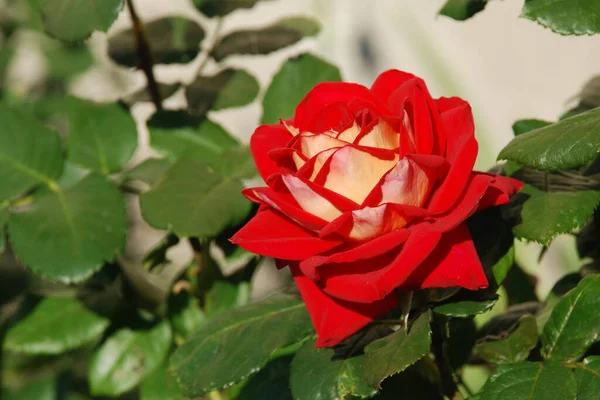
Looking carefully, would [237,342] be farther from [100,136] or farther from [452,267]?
[100,136]

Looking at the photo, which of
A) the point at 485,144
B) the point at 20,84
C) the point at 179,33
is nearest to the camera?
the point at 179,33

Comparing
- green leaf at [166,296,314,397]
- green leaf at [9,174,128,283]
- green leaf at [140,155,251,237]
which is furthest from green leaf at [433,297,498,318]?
green leaf at [9,174,128,283]

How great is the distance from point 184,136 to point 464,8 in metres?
0.40

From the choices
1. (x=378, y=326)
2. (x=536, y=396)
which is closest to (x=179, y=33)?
(x=378, y=326)

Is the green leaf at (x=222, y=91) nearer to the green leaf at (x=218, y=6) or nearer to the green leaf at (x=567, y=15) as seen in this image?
the green leaf at (x=218, y=6)

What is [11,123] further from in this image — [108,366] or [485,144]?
[485,144]

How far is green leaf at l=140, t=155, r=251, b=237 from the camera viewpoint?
0.70 meters

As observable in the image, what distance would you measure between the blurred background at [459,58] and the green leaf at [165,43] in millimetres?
173

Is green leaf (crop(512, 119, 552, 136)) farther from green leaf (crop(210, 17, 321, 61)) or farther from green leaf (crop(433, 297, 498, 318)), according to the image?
green leaf (crop(210, 17, 321, 61))

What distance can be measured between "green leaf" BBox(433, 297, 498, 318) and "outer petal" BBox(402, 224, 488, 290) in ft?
0.08

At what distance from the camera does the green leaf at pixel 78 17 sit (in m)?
0.69

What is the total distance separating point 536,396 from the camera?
529 millimetres

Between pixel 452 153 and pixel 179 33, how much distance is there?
54 centimetres

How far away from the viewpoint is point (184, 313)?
905mm
